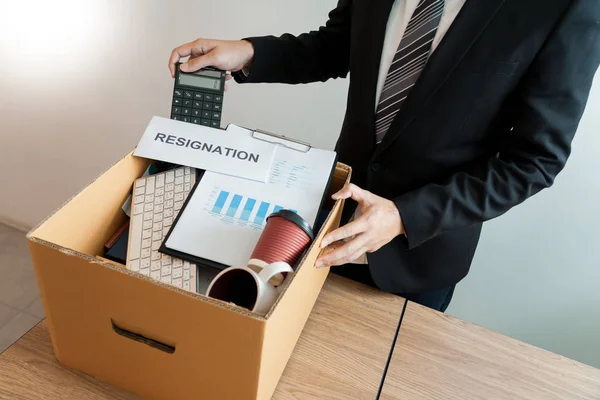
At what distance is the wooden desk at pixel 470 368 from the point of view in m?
0.72

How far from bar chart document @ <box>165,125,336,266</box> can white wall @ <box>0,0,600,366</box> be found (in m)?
0.66

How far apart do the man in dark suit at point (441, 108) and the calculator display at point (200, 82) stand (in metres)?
0.01

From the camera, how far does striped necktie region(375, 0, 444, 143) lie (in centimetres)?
76

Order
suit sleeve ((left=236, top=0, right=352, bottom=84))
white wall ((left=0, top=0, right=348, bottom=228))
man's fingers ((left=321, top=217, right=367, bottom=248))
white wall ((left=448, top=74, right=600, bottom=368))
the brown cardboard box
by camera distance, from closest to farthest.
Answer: the brown cardboard box → man's fingers ((left=321, top=217, right=367, bottom=248)) → suit sleeve ((left=236, top=0, right=352, bottom=84)) → white wall ((left=448, top=74, right=600, bottom=368)) → white wall ((left=0, top=0, right=348, bottom=228))

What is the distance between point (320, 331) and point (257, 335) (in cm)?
28

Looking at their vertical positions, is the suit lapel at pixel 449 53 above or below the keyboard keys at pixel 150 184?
above

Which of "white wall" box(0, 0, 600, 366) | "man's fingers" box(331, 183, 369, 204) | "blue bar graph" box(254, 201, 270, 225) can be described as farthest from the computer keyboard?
"white wall" box(0, 0, 600, 366)

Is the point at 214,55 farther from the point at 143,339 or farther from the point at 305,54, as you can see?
the point at 143,339

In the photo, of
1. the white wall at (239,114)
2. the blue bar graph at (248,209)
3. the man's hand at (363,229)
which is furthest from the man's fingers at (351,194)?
the white wall at (239,114)

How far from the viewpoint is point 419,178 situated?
0.86m

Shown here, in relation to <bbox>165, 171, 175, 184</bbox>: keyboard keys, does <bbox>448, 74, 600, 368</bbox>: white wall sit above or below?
below

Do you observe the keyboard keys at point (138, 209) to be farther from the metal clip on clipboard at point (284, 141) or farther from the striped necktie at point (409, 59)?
the striped necktie at point (409, 59)

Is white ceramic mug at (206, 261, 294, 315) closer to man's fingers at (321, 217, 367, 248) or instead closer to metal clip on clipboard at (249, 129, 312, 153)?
man's fingers at (321, 217, 367, 248)

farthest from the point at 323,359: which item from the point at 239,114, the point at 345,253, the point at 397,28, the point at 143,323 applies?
the point at 239,114
